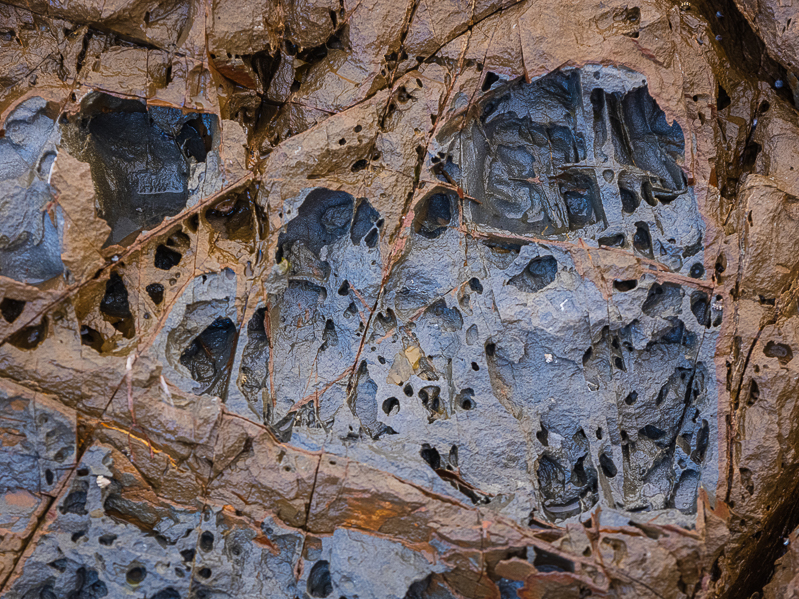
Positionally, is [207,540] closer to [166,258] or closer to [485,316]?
[166,258]

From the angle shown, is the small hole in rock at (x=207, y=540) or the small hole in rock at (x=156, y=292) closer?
the small hole in rock at (x=207, y=540)

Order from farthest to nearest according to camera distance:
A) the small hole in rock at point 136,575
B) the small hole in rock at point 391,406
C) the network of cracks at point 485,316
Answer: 1. the small hole in rock at point 391,406
2. the network of cracks at point 485,316
3. the small hole in rock at point 136,575

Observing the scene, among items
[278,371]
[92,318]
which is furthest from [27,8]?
[278,371]

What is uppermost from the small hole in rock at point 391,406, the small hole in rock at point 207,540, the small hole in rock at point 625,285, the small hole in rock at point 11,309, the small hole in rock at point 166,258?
the small hole in rock at point 625,285

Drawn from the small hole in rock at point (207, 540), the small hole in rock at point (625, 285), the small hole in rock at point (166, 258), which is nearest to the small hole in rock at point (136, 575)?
the small hole in rock at point (207, 540)

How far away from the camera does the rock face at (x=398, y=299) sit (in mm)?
3709

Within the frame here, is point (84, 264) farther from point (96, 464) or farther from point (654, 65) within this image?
point (654, 65)

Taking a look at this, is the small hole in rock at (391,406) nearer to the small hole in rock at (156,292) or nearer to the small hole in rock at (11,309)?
the small hole in rock at (156,292)

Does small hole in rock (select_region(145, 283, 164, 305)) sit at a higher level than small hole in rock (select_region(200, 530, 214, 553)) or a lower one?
higher

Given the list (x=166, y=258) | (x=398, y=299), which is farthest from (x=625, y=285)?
(x=166, y=258)

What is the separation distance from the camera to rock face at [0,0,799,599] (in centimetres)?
371

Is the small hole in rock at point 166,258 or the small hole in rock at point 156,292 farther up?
the small hole in rock at point 166,258

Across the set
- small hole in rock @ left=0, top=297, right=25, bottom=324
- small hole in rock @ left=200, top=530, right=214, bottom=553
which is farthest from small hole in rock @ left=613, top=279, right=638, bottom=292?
small hole in rock @ left=0, top=297, right=25, bottom=324

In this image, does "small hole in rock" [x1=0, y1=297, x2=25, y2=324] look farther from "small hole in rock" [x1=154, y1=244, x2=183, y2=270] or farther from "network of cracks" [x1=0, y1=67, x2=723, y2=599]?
"small hole in rock" [x1=154, y1=244, x2=183, y2=270]
